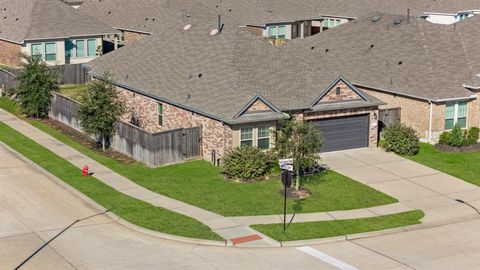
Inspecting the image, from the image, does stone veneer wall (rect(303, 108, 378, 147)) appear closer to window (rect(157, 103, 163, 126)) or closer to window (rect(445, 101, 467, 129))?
window (rect(445, 101, 467, 129))

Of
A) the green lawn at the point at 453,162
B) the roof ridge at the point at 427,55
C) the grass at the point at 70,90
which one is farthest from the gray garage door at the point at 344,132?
the grass at the point at 70,90

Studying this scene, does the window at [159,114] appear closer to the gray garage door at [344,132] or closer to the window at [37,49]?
the gray garage door at [344,132]

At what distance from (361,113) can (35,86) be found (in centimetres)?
1993

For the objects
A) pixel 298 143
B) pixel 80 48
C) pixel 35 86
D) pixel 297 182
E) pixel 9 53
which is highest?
pixel 80 48

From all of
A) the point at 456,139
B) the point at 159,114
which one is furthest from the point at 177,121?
the point at 456,139

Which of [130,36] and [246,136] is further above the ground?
Result: [130,36]

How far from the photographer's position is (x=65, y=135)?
46.4 m

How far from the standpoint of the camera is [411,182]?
3831 centimetres

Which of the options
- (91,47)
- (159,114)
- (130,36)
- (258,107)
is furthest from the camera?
(130,36)

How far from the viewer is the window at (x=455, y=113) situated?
1785 inches

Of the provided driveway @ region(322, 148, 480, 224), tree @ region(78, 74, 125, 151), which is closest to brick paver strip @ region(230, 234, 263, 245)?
driveway @ region(322, 148, 480, 224)

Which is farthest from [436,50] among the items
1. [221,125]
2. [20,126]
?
[20,126]

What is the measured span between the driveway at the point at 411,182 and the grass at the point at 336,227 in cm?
101

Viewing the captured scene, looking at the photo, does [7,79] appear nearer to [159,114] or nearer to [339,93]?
[159,114]
